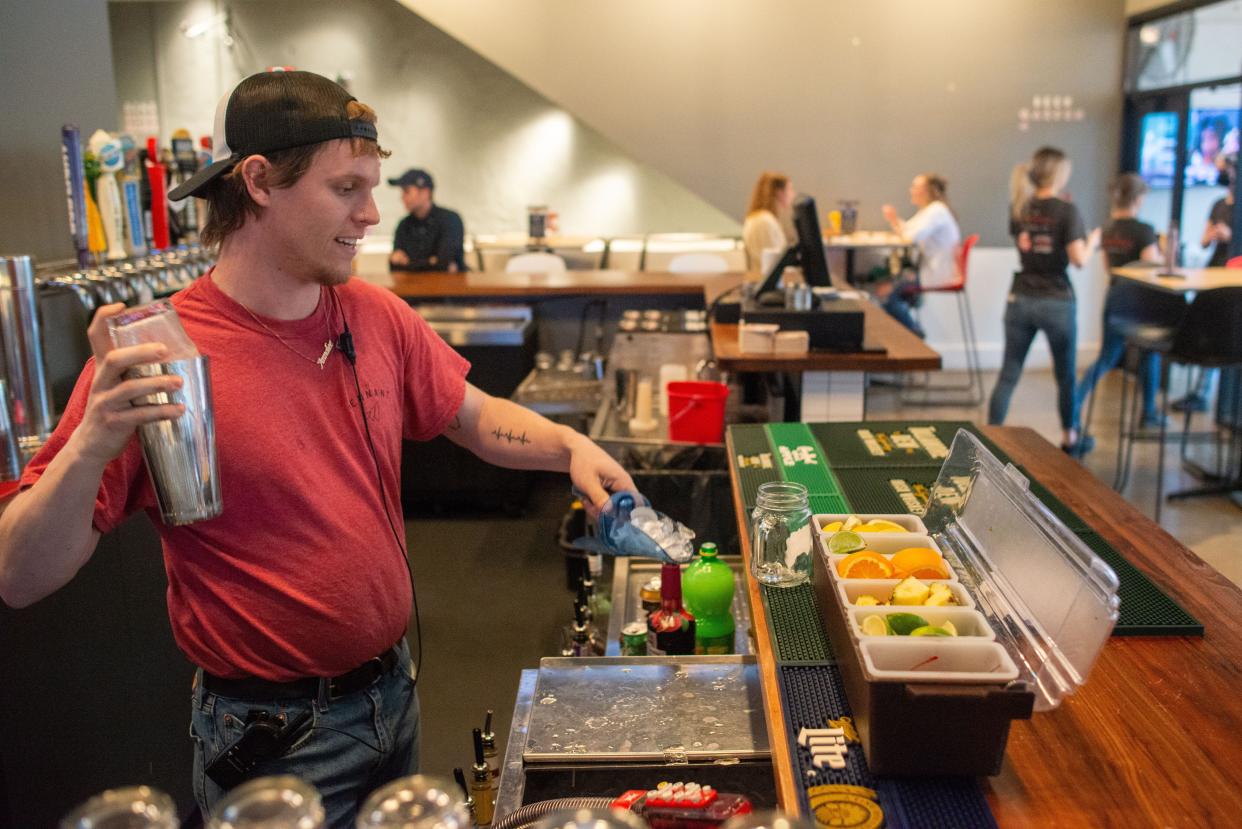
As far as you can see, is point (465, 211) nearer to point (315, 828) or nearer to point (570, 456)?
point (570, 456)

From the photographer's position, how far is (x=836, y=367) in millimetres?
3842

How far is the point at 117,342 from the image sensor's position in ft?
4.14

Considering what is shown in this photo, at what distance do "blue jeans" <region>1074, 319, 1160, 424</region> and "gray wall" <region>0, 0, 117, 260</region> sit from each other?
518cm

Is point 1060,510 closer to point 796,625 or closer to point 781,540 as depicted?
point 781,540

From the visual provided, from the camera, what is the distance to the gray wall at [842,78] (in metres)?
9.38

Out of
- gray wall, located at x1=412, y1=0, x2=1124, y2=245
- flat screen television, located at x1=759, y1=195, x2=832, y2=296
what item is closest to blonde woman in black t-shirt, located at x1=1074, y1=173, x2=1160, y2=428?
gray wall, located at x1=412, y1=0, x2=1124, y2=245

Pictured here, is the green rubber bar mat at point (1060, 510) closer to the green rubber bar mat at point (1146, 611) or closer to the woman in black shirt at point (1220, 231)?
the green rubber bar mat at point (1146, 611)

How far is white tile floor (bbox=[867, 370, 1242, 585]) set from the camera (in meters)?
5.16

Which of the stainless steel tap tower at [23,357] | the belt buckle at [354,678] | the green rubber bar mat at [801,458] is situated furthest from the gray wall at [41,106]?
the green rubber bar mat at [801,458]

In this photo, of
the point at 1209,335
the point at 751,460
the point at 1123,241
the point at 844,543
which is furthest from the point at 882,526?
the point at 1123,241

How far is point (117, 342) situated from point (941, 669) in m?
1.06

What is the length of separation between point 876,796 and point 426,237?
667cm

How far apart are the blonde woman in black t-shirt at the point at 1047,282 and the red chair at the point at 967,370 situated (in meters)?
1.51

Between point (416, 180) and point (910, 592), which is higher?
point (416, 180)
